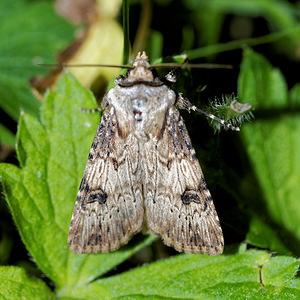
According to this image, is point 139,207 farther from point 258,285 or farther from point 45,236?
point 258,285

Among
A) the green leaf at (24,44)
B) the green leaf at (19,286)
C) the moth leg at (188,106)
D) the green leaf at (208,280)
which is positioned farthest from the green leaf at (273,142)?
the green leaf at (24,44)

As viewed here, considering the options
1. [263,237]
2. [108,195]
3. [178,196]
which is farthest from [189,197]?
[263,237]

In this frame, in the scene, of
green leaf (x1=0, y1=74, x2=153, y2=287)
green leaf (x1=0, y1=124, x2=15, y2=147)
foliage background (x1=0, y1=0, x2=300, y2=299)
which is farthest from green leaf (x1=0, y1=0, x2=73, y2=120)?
green leaf (x1=0, y1=74, x2=153, y2=287)

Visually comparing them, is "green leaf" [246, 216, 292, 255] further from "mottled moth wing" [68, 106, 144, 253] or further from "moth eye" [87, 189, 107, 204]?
"moth eye" [87, 189, 107, 204]

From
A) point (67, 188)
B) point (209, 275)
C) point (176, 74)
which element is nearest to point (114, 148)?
point (67, 188)

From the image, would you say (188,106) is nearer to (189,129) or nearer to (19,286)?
(189,129)

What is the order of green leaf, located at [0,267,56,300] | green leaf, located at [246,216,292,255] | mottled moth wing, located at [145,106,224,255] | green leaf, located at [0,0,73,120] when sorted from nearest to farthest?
green leaf, located at [0,267,56,300] < mottled moth wing, located at [145,106,224,255] < green leaf, located at [246,216,292,255] < green leaf, located at [0,0,73,120]
